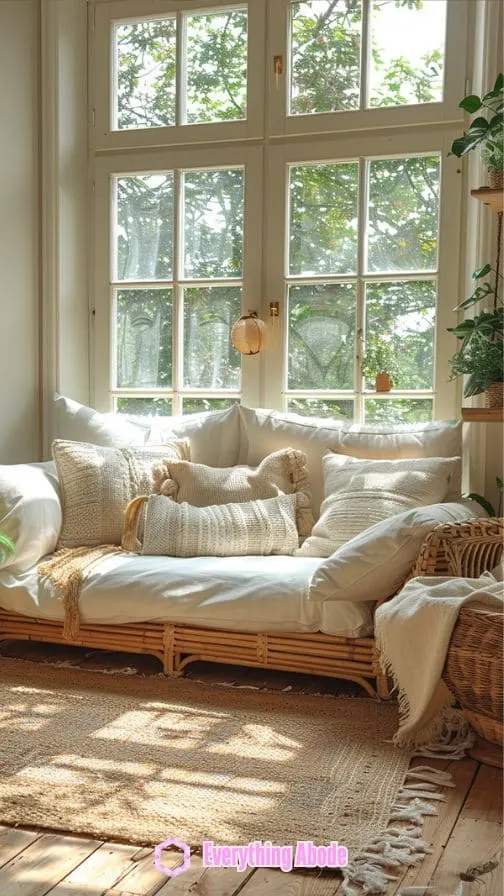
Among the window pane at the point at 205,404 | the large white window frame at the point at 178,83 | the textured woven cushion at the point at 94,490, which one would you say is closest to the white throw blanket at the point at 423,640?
the textured woven cushion at the point at 94,490

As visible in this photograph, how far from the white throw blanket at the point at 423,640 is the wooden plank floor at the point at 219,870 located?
32 centimetres

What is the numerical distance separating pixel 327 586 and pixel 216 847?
103cm

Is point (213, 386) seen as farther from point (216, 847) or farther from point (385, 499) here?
point (216, 847)

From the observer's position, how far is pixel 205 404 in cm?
436

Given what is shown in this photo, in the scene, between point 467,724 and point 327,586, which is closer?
point 467,724

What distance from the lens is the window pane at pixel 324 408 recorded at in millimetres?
4141

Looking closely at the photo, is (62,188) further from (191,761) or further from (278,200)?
(191,761)

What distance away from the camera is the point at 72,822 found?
2.12m

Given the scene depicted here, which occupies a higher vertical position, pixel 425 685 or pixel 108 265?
pixel 108 265

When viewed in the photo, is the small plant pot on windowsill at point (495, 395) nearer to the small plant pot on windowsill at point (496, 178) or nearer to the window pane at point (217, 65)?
the small plant pot on windowsill at point (496, 178)

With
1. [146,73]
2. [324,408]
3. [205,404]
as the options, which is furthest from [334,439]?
[146,73]

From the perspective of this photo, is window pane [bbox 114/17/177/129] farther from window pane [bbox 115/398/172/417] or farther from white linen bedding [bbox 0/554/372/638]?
white linen bedding [bbox 0/554/372/638]

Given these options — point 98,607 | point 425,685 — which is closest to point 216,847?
point 425,685

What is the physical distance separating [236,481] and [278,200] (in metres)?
1.30
